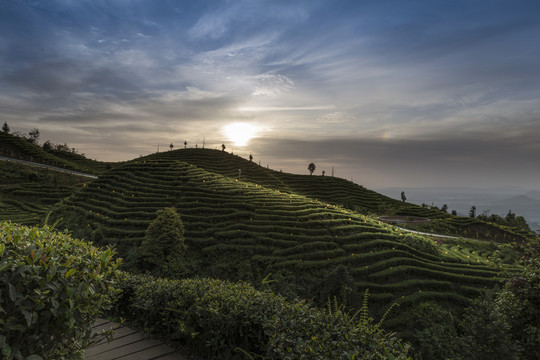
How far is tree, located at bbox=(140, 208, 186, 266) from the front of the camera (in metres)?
15.3

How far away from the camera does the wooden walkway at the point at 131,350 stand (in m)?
4.41

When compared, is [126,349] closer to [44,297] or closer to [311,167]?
[44,297]

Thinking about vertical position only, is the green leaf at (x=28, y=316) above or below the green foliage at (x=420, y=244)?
above

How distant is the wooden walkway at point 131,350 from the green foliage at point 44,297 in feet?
4.13

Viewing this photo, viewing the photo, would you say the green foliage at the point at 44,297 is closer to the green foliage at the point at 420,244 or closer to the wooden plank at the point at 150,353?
the wooden plank at the point at 150,353

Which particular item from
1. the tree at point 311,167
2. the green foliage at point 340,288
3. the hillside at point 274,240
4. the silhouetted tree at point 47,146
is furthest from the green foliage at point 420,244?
the silhouetted tree at point 47,146

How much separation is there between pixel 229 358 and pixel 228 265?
12.4 meters

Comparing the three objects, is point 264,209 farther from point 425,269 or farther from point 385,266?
point 425,269

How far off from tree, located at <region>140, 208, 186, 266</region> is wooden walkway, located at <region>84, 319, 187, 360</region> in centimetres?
1069

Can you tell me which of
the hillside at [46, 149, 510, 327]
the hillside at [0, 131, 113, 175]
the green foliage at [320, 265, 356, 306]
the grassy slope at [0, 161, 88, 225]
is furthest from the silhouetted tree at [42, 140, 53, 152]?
the green foliage at [320, 265, 356, 306]

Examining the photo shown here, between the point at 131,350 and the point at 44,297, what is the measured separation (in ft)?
8.81

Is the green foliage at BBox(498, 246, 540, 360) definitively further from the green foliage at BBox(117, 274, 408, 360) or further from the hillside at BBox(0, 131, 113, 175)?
the hillside at BBox(0, 131, 113, 175)

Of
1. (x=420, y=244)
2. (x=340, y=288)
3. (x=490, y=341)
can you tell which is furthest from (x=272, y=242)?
(x=490, y=341)

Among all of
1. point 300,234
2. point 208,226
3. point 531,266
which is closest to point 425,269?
point 300,234
